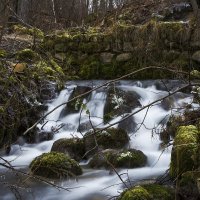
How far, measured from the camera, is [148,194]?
449 cm

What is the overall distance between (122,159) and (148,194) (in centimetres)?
158

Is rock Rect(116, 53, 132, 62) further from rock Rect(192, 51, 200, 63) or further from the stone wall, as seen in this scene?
rock Rect(192, 51, 200, 63)

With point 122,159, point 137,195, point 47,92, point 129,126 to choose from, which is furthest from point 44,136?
point 137,195

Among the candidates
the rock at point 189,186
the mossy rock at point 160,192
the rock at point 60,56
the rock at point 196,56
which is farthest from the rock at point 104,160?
the rock at point 60,56

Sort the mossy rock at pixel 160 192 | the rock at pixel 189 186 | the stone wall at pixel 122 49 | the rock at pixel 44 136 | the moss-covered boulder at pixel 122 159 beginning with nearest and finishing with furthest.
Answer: the rock at pixel 189 186, the mossy rock at pixel 160 192, the moss-covered boulder at pixel 122 159, the rock at pixel 44 136, the stone wall at pixel 122 49

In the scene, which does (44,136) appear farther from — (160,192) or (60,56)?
(60,56)

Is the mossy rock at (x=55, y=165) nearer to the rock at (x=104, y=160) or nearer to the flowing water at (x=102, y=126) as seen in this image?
the flowing water at (x=102, y=126)

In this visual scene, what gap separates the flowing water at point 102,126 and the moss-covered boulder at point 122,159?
0.30 ft

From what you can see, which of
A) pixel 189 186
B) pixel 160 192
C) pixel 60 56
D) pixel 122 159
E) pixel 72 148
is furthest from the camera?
pixel 60 56

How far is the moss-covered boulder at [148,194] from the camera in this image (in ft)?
14.5

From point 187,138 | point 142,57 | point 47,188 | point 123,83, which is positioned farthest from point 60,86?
point 187,138

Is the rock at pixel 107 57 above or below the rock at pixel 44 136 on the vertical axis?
above

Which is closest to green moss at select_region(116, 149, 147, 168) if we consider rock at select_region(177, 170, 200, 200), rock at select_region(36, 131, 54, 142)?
rock at select_region(177, 170, 200, 200)

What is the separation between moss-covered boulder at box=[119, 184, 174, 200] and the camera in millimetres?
4434
